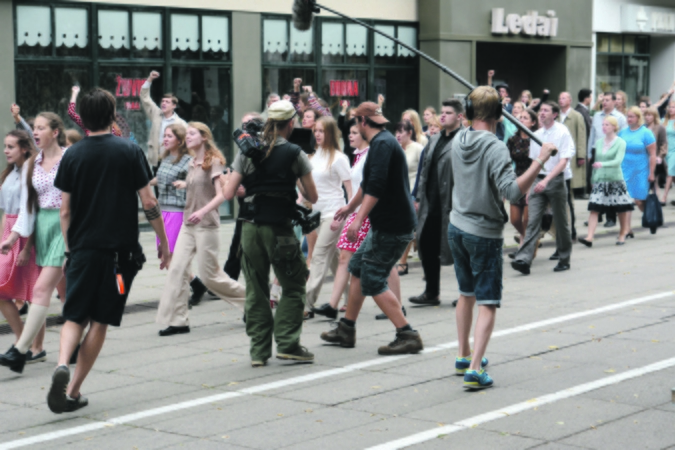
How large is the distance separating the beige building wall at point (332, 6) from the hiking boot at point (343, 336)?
9.05 meters

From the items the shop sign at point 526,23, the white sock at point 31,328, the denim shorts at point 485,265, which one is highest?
the shop sign at point 526,23

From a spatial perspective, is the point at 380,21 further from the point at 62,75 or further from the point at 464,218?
the point at 464,218

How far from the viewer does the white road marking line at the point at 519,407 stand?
18.3 feet

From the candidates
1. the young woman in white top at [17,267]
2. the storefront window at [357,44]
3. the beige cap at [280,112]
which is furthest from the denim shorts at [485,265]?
the storefront window at [357,44]

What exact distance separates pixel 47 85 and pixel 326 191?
22.9ft

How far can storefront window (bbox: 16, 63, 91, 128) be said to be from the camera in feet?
48.8

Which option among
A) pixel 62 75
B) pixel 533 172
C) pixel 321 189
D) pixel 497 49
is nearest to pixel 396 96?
pixel 497 49

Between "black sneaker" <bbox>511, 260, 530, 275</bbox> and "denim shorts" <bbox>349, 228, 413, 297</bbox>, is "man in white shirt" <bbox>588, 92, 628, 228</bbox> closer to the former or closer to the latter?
"black sneaker" <bbox>511, 260, 530, 275</bbox>

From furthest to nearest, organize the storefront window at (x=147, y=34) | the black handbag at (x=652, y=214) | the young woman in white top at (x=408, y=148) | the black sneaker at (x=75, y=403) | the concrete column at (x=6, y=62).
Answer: the storefront window at (x=147, y=34) → the black handbag at (x=652, y=214) → the concrete column at (x=6, y=62) → the young woman in white top at (x=408, y=148) → the black sneaker at (x=75, y=403)

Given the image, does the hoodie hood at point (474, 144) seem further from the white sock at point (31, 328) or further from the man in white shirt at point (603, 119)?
the man in white shirt at point (603, 119)

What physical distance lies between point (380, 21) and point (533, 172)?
13.9 meters

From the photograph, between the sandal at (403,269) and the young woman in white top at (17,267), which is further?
the sandal at (403,269)

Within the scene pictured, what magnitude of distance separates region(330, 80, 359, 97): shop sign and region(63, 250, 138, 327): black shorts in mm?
13149

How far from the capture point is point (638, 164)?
629 inches
